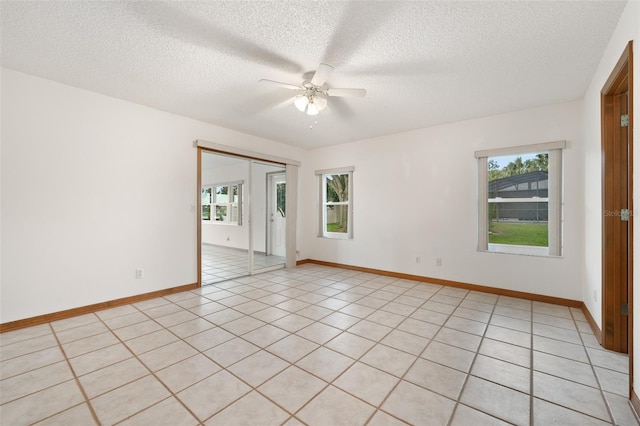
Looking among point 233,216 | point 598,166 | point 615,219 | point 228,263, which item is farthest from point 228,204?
point 615,219

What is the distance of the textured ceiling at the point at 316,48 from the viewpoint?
189 cm

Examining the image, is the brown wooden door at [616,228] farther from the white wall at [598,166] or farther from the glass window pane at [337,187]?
the glass window pane at [337,187]

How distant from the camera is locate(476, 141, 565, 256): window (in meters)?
3.54

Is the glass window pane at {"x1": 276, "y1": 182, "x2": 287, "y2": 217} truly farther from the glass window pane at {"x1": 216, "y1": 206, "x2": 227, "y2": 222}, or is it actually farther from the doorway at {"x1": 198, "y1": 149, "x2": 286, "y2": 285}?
the glass window pane at {"x1": 216, "y1": 206, "x2": 227, "y2": 222}

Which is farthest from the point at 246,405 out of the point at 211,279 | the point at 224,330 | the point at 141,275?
the point at 211,279

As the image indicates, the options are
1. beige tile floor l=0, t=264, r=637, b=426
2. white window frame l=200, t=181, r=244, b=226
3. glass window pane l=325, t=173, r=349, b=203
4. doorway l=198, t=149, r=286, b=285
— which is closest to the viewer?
beige tile floor l=0, t=264, r=637, b=426

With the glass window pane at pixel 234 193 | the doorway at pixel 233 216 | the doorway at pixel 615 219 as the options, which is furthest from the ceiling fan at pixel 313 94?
the glass window pane at pixel 234 193

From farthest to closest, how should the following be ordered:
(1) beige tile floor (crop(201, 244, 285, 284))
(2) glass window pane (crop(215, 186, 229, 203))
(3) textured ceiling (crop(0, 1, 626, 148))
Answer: (2) glass window pane (crop(215, 186, 229, 203)) < (1) beige tile floor (crop(201, 244, 285, 284)) < (3) textured ceiling (crop(0, 1, 626, 148))

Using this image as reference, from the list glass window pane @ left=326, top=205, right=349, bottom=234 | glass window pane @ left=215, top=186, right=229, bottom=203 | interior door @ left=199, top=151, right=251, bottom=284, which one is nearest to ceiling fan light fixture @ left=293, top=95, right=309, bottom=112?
glass window pane @ left=326, top=205, right=349, bottom=234

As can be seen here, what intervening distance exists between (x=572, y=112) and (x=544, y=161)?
2.08ft

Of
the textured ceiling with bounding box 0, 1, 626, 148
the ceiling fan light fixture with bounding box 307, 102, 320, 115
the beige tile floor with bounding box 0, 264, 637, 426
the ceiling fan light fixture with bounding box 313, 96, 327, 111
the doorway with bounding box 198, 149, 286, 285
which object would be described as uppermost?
the textured ceiling with bounding box 0, 1, 626, 148

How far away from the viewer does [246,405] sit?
Result: 167 cm

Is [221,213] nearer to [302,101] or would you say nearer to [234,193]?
[234,193]

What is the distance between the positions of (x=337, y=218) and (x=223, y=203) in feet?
12.5
